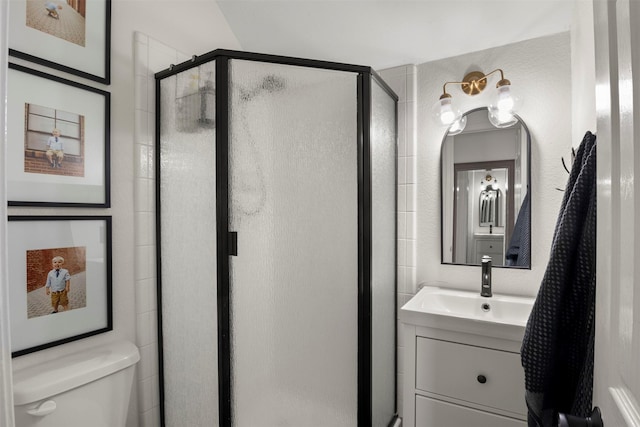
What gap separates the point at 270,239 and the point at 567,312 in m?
0.99

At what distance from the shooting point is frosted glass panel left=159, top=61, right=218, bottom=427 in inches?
55.3

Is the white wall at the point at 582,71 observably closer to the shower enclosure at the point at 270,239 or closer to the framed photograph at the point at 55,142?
→ the shower enclosure at the point at 270,239

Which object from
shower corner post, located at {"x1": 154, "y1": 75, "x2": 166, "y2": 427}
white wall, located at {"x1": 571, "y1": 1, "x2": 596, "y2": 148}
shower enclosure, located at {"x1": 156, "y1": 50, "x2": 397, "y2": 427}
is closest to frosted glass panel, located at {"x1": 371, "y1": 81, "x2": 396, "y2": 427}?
shower enclosure, located at {"x1": 156, "y1": 50, "x2": 397, "y2": 427}

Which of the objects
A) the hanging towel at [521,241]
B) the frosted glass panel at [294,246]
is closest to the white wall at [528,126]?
the hanging towel at [521,241]

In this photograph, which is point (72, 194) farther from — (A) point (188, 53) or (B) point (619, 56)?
(B) point (619, 56)

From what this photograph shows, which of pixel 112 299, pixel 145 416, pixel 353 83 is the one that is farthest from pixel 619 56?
pixel 145 416

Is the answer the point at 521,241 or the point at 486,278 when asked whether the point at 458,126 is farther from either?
the point at 486,278

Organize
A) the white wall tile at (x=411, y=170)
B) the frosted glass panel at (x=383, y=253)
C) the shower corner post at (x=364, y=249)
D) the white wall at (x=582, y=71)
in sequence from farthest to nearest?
the white wall tile at (x=411, y=170), the frosted glass panel at (x=383, y=253), the shower corner post at (x=364, y=249), the white wall at (x=582, y=71)

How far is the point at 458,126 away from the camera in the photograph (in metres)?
1.77

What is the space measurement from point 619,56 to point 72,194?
1.56 meters

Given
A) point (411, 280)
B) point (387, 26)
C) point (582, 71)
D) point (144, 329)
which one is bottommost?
point (144, 329)

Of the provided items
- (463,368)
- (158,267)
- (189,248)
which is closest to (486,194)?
(463,368)

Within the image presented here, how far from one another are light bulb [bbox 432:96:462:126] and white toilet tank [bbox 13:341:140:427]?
1.71 metres

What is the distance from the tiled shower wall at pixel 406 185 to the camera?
1869 mm
